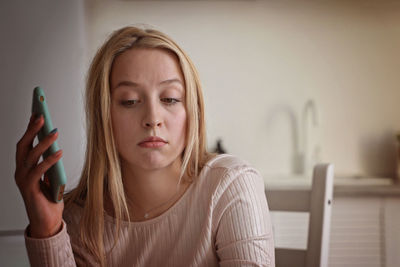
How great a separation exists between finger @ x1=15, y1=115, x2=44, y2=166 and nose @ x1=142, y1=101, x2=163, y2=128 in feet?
0.68

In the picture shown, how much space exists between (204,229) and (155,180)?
141mm

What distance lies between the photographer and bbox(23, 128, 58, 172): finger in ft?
1.93

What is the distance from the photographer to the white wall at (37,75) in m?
1.30

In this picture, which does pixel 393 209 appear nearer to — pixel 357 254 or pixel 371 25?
pixel 357 254

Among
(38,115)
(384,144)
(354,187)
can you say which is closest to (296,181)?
(354,187)

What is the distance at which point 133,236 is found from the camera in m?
0.84

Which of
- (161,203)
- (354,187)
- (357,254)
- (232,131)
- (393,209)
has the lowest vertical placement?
(357,254)

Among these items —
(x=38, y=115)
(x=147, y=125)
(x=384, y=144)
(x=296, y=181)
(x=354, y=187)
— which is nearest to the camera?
(x=38, y=115)

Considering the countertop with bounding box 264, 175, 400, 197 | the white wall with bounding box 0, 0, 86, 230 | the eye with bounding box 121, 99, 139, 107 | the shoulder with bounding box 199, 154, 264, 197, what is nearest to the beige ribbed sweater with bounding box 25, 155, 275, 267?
the shoulder with bounding box 199, 154, 264, 197

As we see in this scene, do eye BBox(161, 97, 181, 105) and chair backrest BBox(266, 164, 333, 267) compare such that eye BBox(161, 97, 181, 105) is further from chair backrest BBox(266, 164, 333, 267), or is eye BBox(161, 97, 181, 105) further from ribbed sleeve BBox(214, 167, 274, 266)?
chair backrest BBox(266, 164, 333, 267)

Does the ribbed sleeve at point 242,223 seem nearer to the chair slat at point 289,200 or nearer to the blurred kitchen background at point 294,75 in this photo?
the chair slat at point 289,200

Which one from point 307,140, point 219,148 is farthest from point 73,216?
point 307,140

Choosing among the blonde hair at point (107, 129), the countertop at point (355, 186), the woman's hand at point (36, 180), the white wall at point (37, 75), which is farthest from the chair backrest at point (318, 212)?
the countertop at point (355, 186)

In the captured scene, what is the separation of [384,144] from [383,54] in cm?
60
